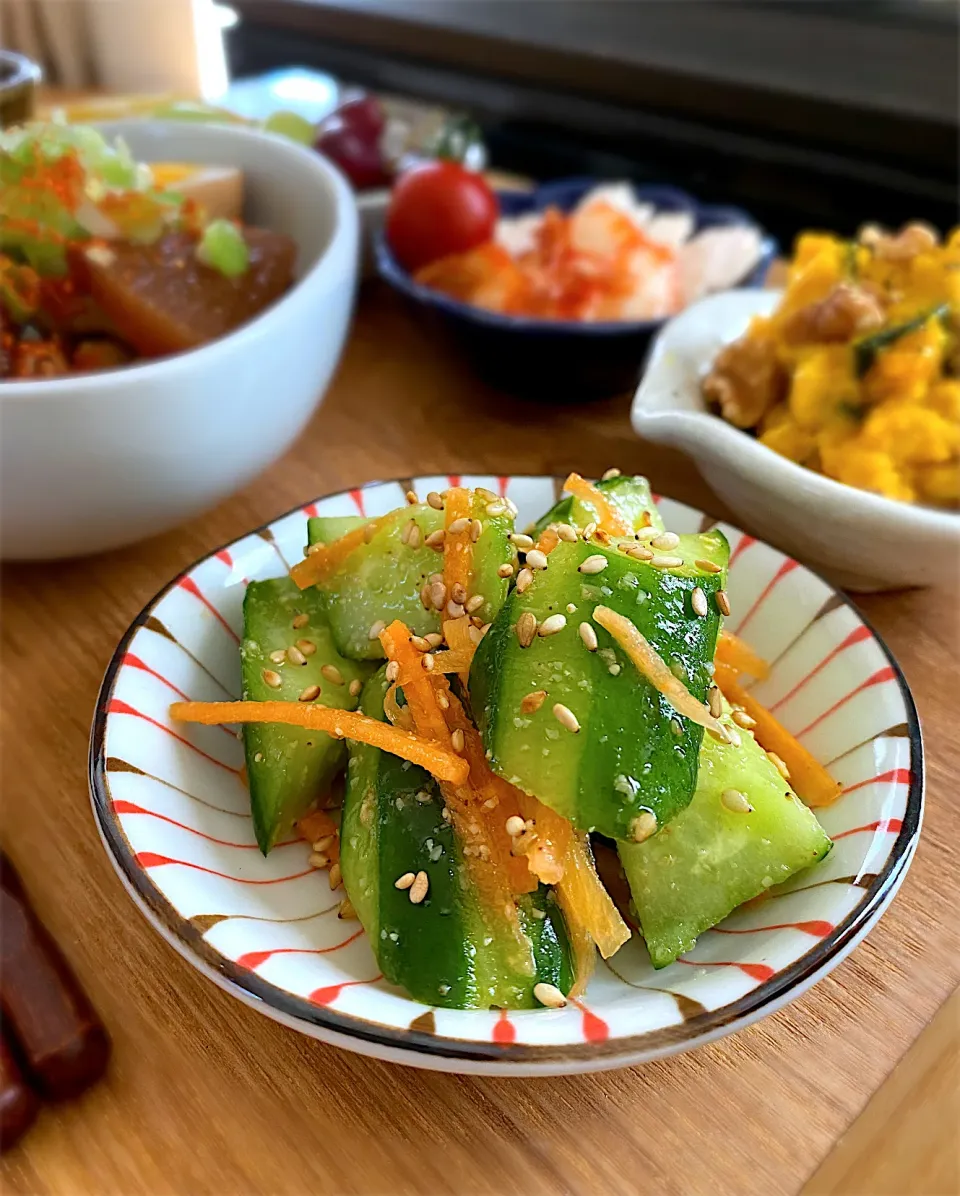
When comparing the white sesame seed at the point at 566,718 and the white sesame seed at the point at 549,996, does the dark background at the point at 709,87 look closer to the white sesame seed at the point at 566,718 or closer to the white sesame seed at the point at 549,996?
the white sesame seed at the point at 566,718

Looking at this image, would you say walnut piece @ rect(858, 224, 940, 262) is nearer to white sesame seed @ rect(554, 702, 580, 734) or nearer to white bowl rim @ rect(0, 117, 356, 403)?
white bowl rim @ rect(0, 117, 356, 403)

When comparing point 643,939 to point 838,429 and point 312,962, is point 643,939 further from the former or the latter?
point 838,429

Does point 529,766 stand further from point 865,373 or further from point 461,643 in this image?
point 865,373

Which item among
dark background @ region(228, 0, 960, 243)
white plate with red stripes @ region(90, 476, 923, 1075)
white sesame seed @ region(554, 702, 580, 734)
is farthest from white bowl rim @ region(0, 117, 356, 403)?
dark background @ region(228, 0, 960, 243)

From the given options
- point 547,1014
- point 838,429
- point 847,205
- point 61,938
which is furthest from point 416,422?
point 847,205

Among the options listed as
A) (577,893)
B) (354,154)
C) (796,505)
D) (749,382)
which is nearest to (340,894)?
(577,893)

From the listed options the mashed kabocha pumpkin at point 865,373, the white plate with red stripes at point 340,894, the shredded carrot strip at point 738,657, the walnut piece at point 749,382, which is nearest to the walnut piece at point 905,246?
the mashed kabocha pumpkin at point 865,373
